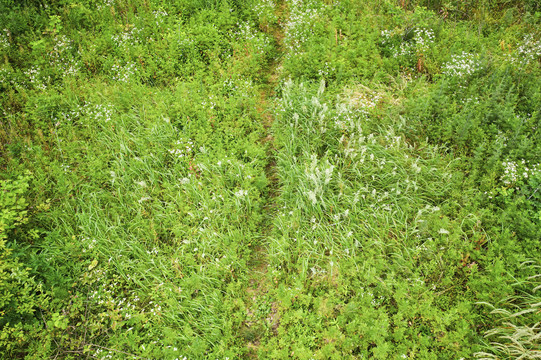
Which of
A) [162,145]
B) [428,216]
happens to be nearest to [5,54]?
[162,145]

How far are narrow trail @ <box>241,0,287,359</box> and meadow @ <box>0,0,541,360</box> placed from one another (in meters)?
0.03

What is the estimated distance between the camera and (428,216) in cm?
467

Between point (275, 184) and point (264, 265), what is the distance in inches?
62.7

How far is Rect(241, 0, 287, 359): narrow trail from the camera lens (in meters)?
4.18

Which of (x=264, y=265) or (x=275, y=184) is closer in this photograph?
(x=264, y=265)

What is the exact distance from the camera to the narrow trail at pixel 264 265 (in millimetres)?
4176

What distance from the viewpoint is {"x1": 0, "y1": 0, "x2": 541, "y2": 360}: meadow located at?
4.01m

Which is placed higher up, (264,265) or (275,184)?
(275,184)

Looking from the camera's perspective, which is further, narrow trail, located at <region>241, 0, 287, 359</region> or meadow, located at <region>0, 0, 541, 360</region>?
narrow trail, located at <region>241, 0, 287, 359</region>

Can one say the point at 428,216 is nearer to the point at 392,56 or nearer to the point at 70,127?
the point at 392,56

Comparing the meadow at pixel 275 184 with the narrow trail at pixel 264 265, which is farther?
the narrow trail at pixel 264 265

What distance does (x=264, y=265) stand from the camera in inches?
196

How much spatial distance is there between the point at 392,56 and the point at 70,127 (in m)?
7.12

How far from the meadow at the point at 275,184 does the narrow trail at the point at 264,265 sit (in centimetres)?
3
